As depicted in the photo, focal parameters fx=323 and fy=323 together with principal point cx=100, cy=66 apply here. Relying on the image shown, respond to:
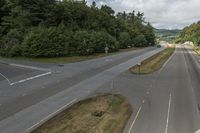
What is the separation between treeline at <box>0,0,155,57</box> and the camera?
73.1 m

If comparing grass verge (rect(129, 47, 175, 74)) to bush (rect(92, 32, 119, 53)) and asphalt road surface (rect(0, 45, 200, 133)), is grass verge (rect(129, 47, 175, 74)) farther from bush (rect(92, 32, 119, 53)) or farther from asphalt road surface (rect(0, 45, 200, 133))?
bush (rect(92, 32, 119, 53))

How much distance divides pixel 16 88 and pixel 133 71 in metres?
21.9

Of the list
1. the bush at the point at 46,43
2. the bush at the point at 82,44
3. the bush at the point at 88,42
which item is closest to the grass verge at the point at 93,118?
the bush at the point at 46,43

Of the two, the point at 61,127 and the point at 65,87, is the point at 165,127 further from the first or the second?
the point at 65,87

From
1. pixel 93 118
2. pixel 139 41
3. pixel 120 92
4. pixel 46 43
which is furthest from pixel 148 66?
pixel 139 41

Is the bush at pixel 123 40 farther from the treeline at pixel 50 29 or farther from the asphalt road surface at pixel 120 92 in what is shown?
the asphalt road surface at pixel 120 92

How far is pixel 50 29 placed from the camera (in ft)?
253

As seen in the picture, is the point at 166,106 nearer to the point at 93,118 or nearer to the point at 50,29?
the point at 93,118

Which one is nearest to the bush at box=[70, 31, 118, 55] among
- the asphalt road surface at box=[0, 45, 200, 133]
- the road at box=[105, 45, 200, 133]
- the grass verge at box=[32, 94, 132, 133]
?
the asphalt road surface at box=[0, 45, 200, 133]

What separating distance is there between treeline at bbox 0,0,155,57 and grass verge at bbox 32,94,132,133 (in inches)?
1700

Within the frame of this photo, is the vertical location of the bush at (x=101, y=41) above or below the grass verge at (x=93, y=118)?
above

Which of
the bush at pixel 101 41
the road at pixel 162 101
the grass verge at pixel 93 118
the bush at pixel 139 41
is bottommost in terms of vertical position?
the bush at pixel 139 41

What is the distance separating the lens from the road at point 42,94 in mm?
25406

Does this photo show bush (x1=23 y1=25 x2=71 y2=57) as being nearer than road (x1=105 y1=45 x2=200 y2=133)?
No
